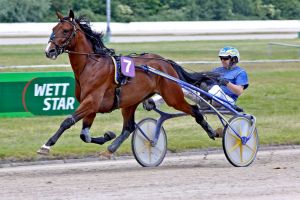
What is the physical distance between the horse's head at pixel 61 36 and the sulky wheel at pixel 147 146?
1.35 meters

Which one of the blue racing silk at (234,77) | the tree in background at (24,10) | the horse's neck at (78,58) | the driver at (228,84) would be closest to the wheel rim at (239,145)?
the driver at (228,84)

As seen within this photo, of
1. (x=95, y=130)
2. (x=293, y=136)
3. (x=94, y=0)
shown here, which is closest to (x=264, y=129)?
(x=293, y=136)

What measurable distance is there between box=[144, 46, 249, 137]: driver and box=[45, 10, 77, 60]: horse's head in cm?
133

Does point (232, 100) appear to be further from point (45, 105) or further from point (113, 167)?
point (45, 105)

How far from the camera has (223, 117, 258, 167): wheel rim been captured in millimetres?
9414

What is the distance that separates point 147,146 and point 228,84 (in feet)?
3.86

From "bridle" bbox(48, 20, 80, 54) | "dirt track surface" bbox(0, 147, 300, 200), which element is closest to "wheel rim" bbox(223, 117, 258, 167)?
"dirt track surface" bbox(0, 147, 300, 200)

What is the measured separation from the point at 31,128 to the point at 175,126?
227 centimetres

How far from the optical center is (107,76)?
892 centimetres

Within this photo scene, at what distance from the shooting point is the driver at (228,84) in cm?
965

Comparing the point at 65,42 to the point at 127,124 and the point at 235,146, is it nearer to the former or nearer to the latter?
the point at 127,124

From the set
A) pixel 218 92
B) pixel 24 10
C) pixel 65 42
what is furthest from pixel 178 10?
pixel 65 42

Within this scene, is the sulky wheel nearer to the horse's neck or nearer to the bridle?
the horse's neck

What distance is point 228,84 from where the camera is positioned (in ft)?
31.6
